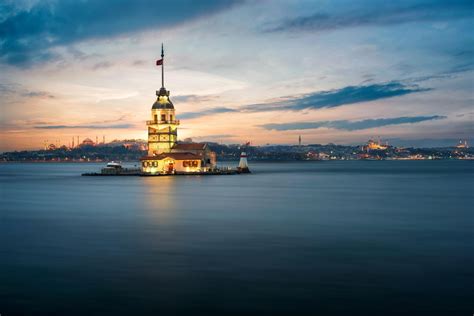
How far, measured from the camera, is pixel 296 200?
4625cm

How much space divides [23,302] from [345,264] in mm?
11028

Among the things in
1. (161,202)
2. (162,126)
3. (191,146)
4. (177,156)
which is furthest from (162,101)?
(161,202)

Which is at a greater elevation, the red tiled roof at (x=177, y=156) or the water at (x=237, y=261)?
the red tiled roof at (x=177, y=156)

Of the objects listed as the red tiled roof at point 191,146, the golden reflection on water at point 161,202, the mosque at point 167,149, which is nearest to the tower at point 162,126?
the mosque at point 167,149

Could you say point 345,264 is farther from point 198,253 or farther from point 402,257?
point 198,253

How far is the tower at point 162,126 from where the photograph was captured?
283 ft

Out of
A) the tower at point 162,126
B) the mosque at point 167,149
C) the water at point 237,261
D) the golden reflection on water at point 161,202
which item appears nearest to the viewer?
the water at point 237,261

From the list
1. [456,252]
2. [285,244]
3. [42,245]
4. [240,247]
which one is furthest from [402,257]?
[42,245]

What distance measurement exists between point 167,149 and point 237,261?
223 feet

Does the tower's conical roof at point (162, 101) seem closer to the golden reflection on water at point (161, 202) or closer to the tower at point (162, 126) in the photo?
the tower at point (162, 126)

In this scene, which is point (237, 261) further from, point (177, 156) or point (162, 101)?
point (162, 101)

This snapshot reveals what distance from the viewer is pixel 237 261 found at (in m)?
20.1

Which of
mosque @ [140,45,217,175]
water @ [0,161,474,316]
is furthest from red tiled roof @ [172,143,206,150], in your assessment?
water @ [0,161,474,316]

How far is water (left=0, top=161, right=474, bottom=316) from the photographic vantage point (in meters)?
14.6
